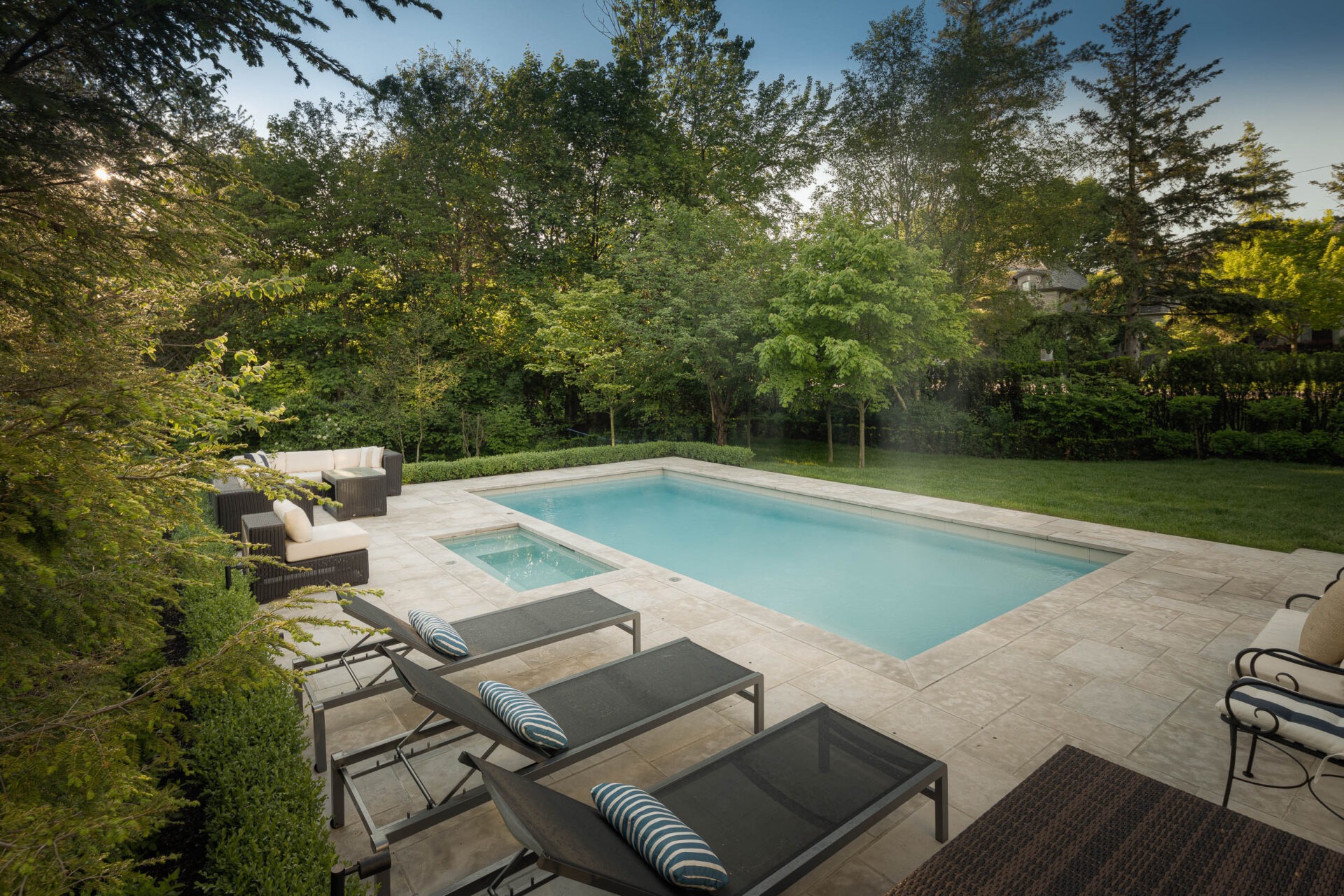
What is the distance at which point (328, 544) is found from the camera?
5863mm

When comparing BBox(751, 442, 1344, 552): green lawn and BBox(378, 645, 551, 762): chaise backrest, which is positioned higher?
BBox(378, 645, 551, 762): chaise backrest

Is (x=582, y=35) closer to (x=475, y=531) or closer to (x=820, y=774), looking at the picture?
A: (x=475, y=531)

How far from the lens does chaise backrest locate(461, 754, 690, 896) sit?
5.44ft

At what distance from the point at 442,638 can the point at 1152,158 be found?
23.6m

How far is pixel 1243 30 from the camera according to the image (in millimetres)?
13992

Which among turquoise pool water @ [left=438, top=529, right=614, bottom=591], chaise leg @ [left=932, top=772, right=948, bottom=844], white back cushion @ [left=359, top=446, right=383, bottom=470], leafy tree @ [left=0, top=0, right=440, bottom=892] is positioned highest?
leafy tree @ [left=0, top=0, right=440, bottom=892]

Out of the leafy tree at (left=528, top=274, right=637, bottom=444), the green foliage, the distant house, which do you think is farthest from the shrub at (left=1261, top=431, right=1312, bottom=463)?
the distant house

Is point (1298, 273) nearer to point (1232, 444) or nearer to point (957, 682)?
point (1232, 444)

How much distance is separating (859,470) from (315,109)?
17332 millimetres

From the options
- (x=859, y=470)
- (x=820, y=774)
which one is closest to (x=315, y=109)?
(x=859, y=470)

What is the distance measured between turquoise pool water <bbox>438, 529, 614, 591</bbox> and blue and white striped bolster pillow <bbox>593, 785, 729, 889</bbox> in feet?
14.9

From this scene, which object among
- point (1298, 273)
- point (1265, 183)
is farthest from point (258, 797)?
point (1298, 273)

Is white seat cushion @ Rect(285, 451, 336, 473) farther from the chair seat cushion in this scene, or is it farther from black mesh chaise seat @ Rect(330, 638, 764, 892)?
black mesh chaise seat @ Rect(330, 638, 764, 892)

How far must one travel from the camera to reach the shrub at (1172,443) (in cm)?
1319
